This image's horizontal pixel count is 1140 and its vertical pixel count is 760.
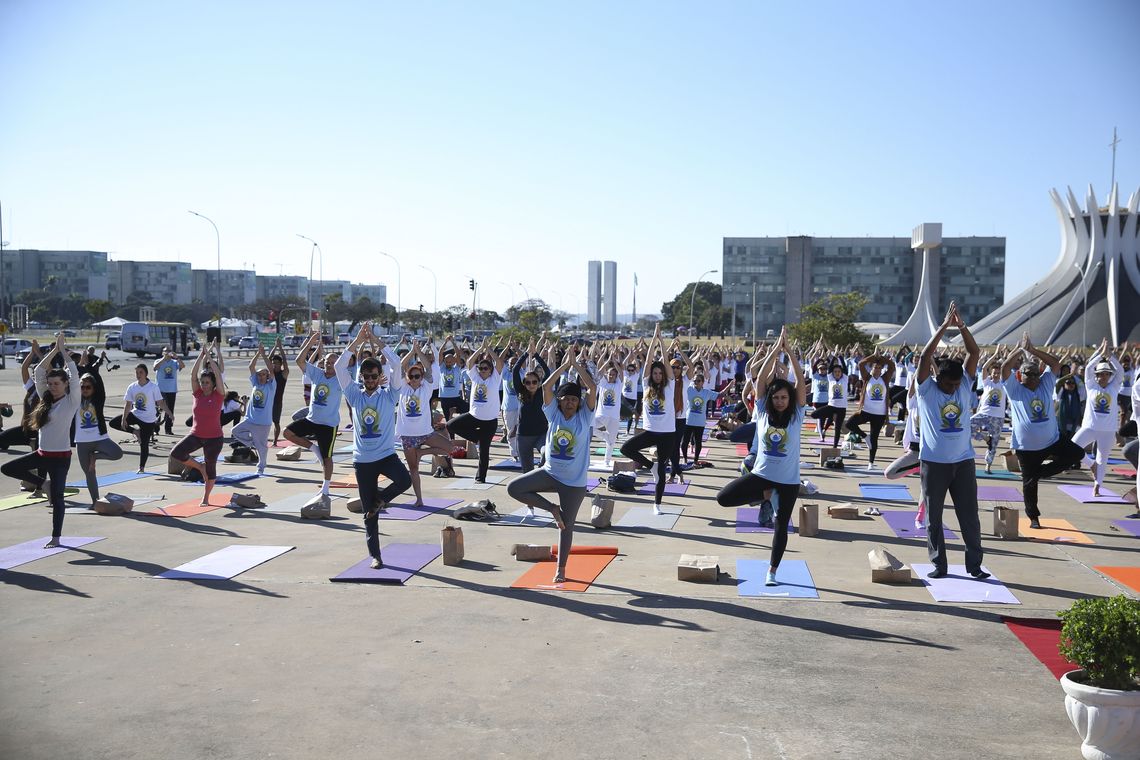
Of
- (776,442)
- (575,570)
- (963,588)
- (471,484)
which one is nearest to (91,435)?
(471,484)

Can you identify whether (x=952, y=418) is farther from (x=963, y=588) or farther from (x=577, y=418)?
(x=577, y=418)

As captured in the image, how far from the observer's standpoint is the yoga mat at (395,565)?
821 centimetres

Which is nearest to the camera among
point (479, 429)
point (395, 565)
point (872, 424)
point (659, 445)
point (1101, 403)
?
point (395, 565)

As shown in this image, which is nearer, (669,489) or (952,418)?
(952,418)

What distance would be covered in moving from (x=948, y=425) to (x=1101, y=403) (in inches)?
227

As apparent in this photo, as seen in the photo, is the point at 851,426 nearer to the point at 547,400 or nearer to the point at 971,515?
the point at 971,515

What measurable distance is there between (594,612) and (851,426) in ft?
31.7

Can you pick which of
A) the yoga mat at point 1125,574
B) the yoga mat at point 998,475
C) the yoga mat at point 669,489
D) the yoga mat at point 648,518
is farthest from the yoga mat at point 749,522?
the yoga mat at point 998,475

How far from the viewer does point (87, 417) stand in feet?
36.3

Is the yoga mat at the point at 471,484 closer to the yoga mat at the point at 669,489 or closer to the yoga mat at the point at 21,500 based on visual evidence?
the yoga mat at the point at 669,489

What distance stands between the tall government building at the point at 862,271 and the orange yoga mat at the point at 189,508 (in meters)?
114

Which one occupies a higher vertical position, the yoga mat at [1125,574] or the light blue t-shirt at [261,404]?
the light blue t-shirt at [261,404]

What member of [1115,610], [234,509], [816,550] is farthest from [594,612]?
[234,509]

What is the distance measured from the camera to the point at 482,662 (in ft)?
20.1
